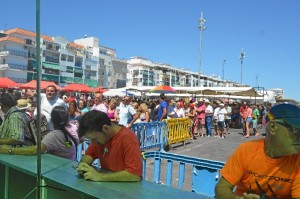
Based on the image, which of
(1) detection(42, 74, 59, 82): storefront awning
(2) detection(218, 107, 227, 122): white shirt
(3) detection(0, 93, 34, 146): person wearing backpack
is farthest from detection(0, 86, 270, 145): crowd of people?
(1) detection(42, 74, 59, 82): storefront awning

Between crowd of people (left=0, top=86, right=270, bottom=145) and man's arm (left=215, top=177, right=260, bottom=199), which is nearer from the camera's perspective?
man's arm (left=215, top=177, right=260, bottom=199)

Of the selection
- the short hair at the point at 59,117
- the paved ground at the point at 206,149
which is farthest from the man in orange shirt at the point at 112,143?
the paved ground at the point at 206,149

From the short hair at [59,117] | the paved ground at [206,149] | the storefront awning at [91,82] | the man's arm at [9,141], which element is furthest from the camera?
the storefront awning at [91,82]

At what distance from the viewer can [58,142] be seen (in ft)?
11.3

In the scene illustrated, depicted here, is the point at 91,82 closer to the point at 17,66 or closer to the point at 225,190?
the point at 17,66

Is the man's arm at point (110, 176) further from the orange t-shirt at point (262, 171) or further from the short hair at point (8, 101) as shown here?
the short hair at point (8, 101)

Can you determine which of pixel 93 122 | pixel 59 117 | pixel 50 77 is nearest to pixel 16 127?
pixel 59 117

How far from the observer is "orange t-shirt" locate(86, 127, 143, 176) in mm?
2429

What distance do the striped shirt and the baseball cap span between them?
2.53 metres

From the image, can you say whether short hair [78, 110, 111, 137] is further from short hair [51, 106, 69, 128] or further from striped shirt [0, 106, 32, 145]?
striped shirt [0, 106, 32, 145]

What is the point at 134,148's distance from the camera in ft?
8.21

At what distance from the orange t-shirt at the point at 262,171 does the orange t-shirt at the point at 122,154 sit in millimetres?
693

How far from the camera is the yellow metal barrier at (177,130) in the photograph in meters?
11.1

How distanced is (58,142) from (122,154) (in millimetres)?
1136
